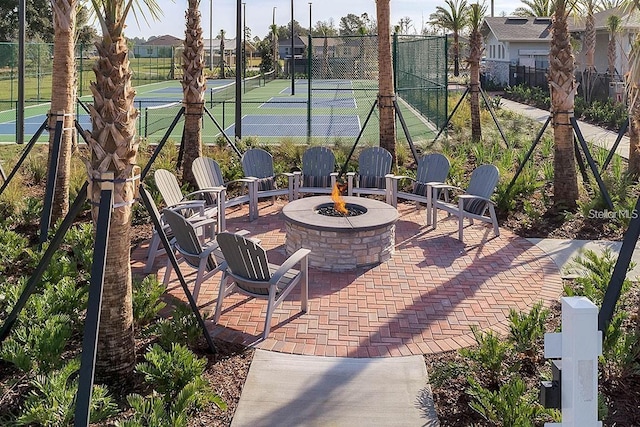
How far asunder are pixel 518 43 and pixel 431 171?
40264 mm

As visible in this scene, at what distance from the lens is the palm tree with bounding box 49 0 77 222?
9086 millimetres

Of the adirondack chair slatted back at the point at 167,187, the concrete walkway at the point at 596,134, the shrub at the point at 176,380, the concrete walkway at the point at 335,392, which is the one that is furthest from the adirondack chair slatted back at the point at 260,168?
the concrete walkway at the point at 596,134

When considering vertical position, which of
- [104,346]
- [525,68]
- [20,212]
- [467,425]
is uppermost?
[525,68]

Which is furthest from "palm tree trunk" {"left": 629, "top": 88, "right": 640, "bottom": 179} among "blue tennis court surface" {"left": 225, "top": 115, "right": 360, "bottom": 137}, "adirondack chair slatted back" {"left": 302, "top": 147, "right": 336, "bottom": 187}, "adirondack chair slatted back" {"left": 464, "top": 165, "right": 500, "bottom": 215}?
"blue tennis court surface" {"left": 225, "top": 115, "right": 360, "bottom": 137}

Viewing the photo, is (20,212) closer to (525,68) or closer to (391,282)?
(391,282)

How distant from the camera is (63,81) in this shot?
9.17 m

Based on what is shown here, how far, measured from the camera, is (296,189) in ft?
37.0

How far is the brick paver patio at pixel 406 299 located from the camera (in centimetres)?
622

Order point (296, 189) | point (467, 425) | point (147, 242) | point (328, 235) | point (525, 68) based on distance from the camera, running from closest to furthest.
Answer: point (467, 425), point (328, 235), point (147, 242), point (296, 189), point (525, 68)

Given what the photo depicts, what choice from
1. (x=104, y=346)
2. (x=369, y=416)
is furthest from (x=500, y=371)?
(x=104, y=346)

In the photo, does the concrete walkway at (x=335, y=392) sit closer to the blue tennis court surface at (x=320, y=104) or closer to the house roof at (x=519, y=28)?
the blue tennis court surface at (x=320, y=104)

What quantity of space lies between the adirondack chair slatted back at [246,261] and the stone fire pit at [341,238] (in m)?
1.96

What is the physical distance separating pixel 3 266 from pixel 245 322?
3.09 meters

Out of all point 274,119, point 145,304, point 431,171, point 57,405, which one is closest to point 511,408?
point 57,405
